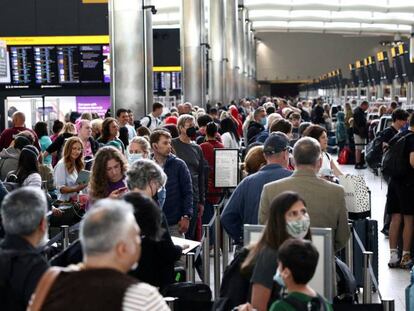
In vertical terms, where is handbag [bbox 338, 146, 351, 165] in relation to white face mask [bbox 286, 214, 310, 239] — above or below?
below

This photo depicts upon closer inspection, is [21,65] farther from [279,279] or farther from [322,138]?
[279,279]

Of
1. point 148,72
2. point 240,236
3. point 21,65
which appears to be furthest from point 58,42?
point 240,236

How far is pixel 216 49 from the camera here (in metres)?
39.7

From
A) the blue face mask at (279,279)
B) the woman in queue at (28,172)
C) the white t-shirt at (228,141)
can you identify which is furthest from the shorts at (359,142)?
the blue face mask at (279,279)

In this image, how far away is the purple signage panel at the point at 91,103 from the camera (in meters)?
23.9

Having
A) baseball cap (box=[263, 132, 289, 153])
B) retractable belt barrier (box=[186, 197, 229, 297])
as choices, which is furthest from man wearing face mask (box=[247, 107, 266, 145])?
baseball cap (box=[263, 132, 289, 153])

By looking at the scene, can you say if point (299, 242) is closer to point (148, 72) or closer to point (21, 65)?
point (148, 72)

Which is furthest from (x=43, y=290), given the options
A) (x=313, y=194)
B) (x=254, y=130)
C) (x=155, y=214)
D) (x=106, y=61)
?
(x=106, y=61)

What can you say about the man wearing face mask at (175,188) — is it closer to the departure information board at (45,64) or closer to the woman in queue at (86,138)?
the woman in queue at (86,138)

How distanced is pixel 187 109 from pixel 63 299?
15.4 metres

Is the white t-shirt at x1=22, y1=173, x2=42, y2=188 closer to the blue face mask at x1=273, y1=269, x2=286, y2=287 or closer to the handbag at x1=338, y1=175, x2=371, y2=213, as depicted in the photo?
the handbag at x1=338, y1=175, x2=371, y2=213

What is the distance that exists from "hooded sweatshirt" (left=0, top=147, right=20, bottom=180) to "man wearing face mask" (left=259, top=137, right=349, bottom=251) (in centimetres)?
560

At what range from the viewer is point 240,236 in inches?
273

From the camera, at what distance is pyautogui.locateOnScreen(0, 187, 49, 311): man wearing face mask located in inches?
171
